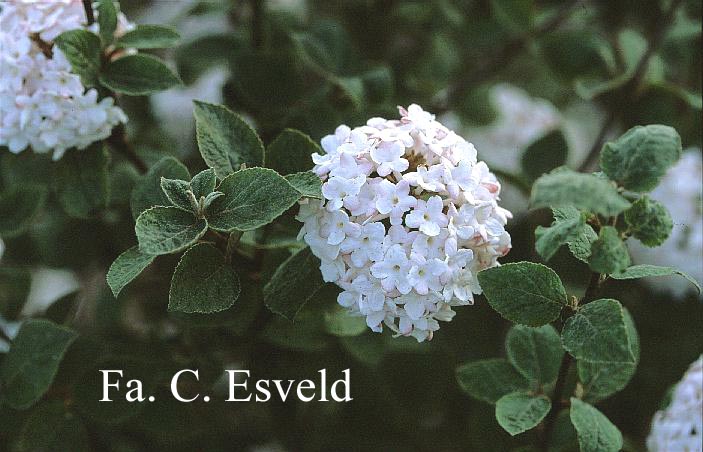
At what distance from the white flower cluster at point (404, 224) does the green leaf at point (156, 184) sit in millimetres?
157

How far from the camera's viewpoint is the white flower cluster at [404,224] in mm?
782

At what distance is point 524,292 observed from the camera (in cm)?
81

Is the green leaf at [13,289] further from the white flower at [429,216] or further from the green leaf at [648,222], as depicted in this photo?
the green leaf at [648,222]

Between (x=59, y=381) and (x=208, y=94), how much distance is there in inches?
29.3

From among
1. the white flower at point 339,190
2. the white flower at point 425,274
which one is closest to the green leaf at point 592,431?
the white flower at point 425,274

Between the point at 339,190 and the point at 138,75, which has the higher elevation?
the point at 138,75

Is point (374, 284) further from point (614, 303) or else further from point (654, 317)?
point (654, 317)

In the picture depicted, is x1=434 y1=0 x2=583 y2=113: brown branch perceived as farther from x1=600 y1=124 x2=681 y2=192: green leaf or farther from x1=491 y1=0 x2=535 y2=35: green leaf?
x1=600 y1=124 x2=681 y2=192: green leaf

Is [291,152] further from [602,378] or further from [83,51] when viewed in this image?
[602,378]

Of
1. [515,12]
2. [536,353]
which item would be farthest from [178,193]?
[515,12]

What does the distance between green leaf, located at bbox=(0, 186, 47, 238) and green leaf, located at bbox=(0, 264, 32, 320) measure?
127 millimetres

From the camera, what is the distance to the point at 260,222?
2.56 ft

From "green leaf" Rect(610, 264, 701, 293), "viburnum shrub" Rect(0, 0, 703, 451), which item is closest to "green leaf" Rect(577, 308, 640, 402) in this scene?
"viburnum shrub" Rect(0, 0, 703, 451)

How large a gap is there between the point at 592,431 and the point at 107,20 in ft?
2.32
